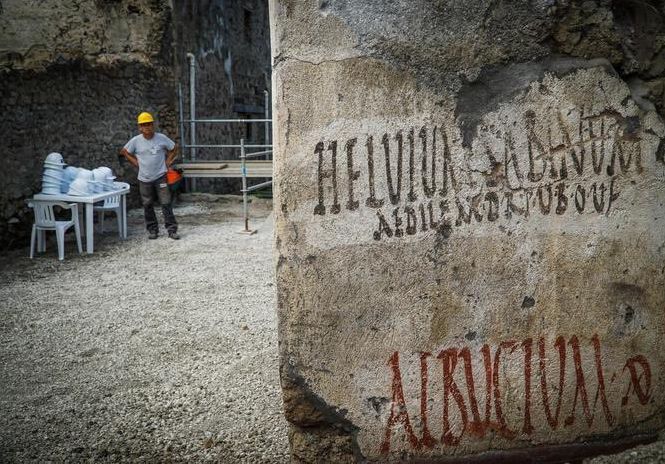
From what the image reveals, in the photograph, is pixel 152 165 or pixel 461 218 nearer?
pixel 461 218

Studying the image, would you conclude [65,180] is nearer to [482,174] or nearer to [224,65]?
[482,174]

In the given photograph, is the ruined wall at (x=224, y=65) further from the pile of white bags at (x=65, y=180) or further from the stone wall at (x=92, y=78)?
the pile of white bags at (x=65, y=180)

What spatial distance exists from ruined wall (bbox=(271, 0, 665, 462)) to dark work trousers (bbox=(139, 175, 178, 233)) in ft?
17.6

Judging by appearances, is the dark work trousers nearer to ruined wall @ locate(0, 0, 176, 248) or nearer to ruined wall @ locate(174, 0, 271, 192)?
ruined wall @ locate(0, 0, 176, 248)

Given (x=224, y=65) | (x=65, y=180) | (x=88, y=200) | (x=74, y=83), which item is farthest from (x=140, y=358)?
(x=224, y=65)

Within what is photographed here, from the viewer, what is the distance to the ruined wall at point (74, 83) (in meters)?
6.76

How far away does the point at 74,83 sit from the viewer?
821cm

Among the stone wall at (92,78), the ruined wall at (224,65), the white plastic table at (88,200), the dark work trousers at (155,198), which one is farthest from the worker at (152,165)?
the ruined wall at (224,65)

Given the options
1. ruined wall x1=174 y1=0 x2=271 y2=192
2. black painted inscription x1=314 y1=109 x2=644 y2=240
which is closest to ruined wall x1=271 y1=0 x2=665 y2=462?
black painted inscription x1=314 y1=109 x2=644 y2=240

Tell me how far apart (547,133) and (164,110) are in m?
8.92

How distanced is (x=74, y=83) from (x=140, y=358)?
5.86 m

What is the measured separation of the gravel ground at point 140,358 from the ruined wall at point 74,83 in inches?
46.3

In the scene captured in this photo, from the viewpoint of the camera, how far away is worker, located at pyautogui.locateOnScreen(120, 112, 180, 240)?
696 centimetres

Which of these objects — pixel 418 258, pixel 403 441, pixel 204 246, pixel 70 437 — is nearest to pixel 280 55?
pixel 418 258
